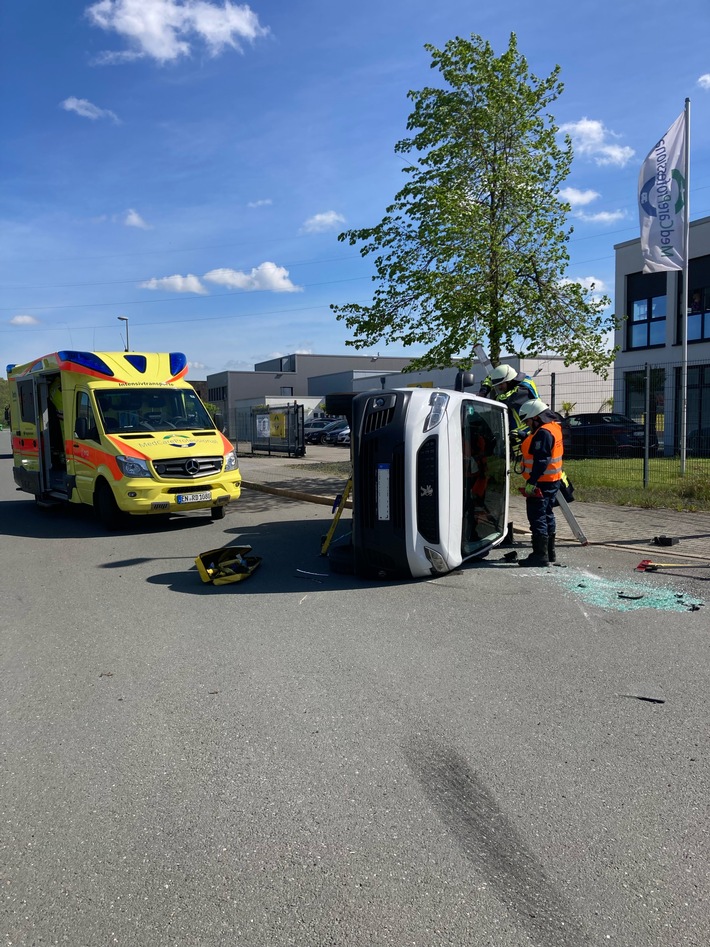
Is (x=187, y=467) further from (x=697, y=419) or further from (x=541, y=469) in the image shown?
(x=697, y=419)

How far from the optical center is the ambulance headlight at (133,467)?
962 cm

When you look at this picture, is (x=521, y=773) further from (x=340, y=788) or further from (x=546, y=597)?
(x=546, y=597)

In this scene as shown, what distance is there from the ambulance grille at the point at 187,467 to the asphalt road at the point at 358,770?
3.59 m

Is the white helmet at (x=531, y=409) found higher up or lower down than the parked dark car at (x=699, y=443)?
higher up

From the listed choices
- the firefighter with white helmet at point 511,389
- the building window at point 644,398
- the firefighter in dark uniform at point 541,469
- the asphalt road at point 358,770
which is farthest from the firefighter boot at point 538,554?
the building window at point 644,398

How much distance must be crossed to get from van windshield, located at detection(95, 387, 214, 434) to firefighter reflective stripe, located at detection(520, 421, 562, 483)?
18.1ft

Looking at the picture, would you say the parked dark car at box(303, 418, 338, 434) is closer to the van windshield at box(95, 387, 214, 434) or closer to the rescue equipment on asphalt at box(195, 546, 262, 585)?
the van windshield at box(95, 387, 214, 434)

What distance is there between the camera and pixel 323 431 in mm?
37562

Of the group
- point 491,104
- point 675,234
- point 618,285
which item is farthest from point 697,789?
point 618,285

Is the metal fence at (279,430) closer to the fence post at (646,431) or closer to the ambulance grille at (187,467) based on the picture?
the fence post at (646,431)

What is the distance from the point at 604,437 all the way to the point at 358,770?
41.7ft

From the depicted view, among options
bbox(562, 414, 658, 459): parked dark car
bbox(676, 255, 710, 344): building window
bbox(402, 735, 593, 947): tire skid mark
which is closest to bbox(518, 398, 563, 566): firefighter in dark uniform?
bbox(402, 735, 593, 947): tire skid mark

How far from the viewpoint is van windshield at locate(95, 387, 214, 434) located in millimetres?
10445

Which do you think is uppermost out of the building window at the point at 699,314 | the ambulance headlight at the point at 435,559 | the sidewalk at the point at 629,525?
the building window at the point at 699,314
